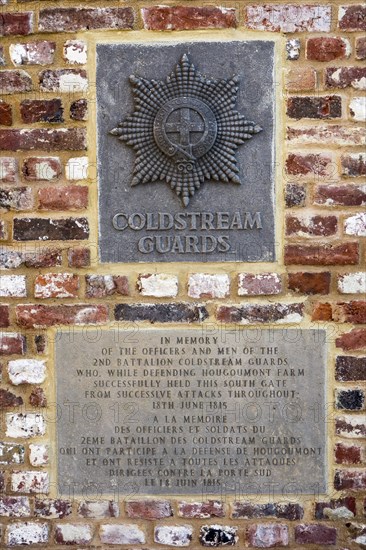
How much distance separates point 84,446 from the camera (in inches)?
97.1

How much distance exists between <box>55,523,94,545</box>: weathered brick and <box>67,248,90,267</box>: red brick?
Answer: 0.95 m

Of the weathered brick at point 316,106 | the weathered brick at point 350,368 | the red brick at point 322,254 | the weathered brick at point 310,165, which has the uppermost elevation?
the weathered brick at point 316,106

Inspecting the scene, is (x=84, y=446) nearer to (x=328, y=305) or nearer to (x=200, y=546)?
(x=200, y=546)

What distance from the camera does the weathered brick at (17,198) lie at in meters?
2.47

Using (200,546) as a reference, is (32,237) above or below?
above

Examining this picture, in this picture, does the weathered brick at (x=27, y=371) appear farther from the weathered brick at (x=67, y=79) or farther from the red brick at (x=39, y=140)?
the weathered brick at (x=67, y=79)

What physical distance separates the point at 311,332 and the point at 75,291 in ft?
2.86

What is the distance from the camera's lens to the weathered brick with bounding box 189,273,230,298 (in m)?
2.46

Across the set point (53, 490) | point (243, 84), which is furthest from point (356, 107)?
point (53, 490)

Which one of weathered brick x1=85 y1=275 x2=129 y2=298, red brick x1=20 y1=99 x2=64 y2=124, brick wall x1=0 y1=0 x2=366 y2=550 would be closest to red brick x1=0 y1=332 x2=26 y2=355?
brick wall x1=0 y1=0 x2=366 y2=550

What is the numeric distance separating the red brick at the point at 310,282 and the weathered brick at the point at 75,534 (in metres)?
1.16

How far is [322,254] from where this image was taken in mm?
2438

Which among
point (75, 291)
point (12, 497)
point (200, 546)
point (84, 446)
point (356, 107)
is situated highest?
point (356, 107)

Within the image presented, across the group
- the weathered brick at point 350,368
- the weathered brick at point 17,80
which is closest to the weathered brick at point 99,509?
the weathered brick at point 350,368
